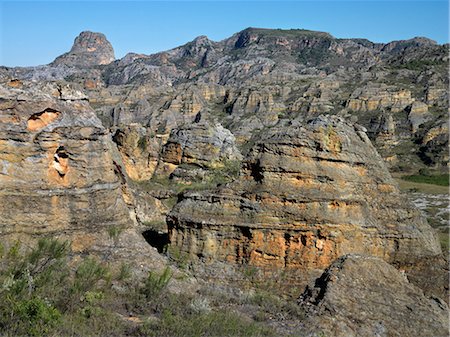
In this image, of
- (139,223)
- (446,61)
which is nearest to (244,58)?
(446,61)

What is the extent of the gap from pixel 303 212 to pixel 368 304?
10.4ft

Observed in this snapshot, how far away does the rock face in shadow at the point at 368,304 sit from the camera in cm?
1056

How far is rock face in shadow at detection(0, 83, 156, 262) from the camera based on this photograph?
11.9m

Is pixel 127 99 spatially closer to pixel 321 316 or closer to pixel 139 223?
pixel 139 223

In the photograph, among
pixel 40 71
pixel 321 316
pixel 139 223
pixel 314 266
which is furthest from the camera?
pixel 40 71

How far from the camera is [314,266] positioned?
13.5m

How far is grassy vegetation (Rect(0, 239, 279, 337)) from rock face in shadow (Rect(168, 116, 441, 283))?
2.72 meters

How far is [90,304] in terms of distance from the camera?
30.1 feet

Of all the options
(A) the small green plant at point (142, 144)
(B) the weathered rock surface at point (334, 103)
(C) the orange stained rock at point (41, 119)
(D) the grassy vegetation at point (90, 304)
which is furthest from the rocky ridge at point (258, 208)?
(B) the weathered rock surface at point (334, 103)

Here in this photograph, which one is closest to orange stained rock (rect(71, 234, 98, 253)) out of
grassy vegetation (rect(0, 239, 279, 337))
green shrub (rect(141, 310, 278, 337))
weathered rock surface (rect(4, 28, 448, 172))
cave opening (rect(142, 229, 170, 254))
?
grassy vegetation (rect(0, 239, 279, 337))

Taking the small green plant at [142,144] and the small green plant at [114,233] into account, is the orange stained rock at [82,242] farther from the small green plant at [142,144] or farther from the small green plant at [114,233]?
the small green plant at [142,144]

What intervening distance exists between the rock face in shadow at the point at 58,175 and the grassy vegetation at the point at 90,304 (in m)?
0.83

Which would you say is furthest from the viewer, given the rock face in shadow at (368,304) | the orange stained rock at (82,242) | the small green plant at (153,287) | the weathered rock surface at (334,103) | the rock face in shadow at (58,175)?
the weathered rock surface at (334,103)

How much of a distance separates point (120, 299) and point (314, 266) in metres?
5.93
